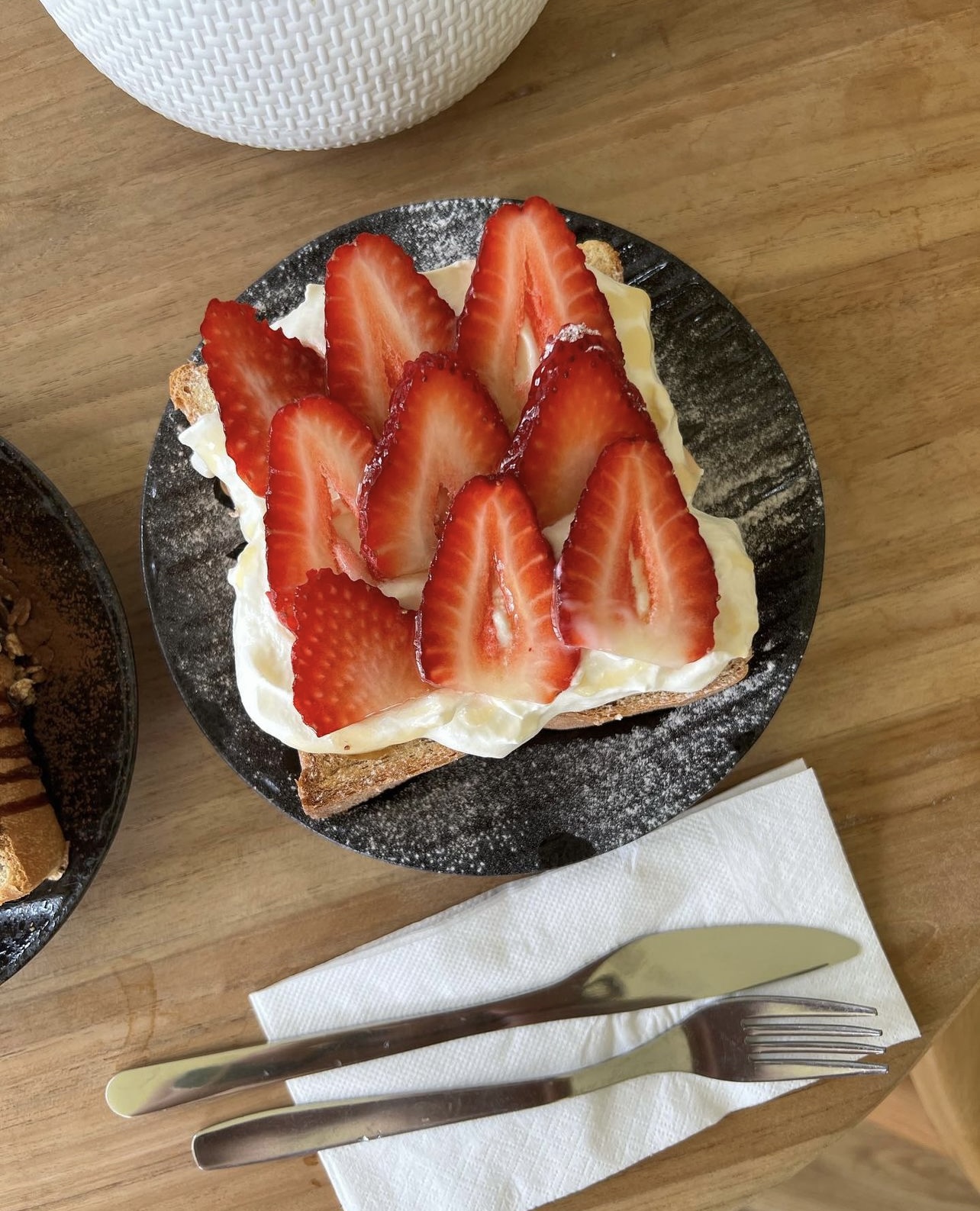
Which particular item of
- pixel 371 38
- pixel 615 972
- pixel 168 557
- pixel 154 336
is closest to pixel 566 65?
pixel 371 38

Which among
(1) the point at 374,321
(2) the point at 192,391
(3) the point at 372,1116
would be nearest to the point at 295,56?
(1) the point at 374,321

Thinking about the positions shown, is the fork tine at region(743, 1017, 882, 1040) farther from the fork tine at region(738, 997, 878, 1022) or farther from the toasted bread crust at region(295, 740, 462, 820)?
the toasted bread crust at region(295, 740, 462, 820)

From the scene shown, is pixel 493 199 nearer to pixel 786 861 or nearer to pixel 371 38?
pixel 371 38

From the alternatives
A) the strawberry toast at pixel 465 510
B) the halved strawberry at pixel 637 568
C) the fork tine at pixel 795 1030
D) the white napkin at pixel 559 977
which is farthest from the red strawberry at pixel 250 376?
the fork tine at pixel 795 1030

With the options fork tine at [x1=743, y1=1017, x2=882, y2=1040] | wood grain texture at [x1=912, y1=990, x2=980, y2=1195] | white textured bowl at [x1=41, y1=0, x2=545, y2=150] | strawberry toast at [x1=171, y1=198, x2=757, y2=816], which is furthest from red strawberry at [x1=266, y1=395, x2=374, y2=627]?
wood grain texture at [x1=912, y1=990, x2=980, y2=1195]

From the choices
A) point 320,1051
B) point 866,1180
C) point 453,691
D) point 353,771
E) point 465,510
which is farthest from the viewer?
point 866,1180

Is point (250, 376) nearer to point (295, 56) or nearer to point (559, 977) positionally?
point (295, 56)
